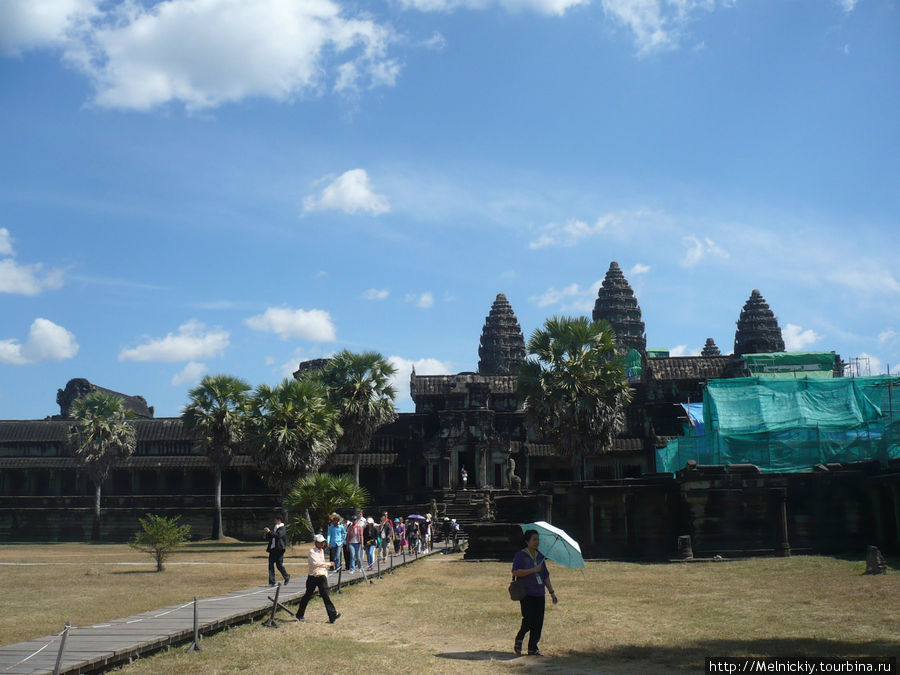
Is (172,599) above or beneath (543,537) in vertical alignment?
Answer: beneath

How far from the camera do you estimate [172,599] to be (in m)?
21.3

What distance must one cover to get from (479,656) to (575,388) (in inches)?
1016

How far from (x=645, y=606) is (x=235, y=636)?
9.32 m

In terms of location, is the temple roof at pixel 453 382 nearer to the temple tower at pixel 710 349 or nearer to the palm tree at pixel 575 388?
the palm tree at pixel 575 388

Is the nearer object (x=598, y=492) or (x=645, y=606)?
(x=645, y=606)

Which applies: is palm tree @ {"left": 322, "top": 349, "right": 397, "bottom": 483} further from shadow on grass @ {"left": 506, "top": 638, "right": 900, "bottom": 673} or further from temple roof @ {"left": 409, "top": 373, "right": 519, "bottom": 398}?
shadow on grass @ {"left": 506, "top": 638, "right": 900, "bottom": 673}

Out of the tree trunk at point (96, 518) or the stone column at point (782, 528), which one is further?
the tree trunk at point (96, 518)

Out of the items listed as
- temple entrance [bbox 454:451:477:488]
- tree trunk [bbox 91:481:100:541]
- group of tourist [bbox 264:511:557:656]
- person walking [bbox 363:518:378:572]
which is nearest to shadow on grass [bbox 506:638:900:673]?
group of tourist [bbox 264:511:557:656]

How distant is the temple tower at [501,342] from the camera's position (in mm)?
82125

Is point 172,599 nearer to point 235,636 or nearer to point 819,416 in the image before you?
point 235,636

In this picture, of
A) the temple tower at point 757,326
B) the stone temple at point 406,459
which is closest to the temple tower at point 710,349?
the temple tower at point 757,326

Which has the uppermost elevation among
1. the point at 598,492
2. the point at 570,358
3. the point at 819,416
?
the point at 570,358

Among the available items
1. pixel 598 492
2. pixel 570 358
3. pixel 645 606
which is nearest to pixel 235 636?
pixel 645 606

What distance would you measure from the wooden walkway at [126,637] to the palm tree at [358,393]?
2834 cm
